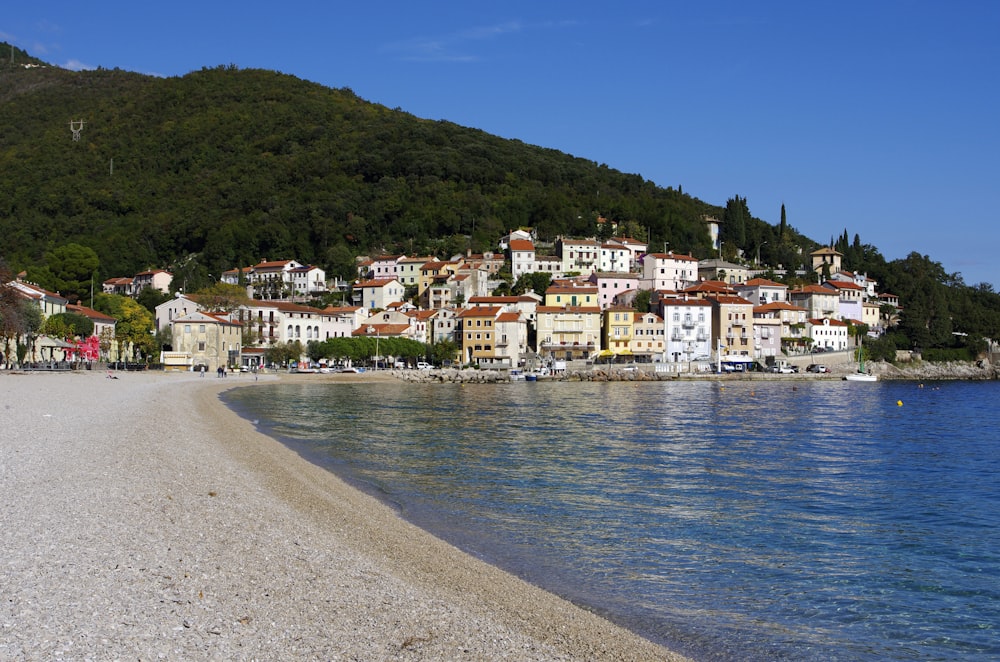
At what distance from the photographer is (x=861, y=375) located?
7719cm

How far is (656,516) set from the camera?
1381 cm

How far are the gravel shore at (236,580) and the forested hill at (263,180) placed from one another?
9086 cm

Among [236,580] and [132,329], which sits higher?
[132,329]

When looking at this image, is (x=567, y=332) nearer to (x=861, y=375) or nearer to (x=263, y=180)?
(x=861, y=375)

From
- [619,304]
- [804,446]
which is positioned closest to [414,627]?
[804,446]

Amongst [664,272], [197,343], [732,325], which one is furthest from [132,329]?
[732,325]

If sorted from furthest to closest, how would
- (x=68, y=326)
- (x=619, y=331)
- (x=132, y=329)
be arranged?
(x=619, y=331), (x=132, y=329), (x=68, y=326)

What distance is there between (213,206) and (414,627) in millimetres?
131629

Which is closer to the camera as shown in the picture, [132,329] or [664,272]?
[132,329]

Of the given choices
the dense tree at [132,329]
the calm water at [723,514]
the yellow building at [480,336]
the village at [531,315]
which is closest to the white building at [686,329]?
the village at [531,315]

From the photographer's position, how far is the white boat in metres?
74.8

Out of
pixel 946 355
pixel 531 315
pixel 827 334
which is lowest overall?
pixel 946 355

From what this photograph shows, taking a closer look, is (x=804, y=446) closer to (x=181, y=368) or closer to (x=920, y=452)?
(x=920, y=452)

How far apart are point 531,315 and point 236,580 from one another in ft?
243
